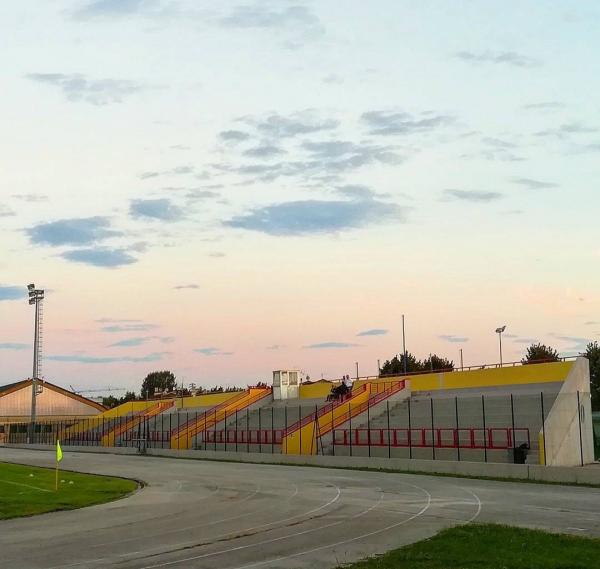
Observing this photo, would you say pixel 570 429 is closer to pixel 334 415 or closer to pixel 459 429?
pixel 459 429

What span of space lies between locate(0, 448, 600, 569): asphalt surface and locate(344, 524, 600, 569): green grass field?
3.24ft

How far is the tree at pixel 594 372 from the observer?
76.4 metres

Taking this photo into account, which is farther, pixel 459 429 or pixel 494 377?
pixel 494 377

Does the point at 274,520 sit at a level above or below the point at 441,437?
below

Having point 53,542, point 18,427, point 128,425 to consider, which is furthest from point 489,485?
point 18,427

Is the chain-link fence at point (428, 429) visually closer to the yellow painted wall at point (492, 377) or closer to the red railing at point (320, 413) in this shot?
the red railing at point (320, 413)

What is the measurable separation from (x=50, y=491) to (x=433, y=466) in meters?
17.3

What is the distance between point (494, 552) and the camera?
13.9 metres

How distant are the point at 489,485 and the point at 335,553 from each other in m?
16.0

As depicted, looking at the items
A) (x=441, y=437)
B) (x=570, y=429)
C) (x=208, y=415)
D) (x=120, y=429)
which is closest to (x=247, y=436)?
(x=208, y=415)

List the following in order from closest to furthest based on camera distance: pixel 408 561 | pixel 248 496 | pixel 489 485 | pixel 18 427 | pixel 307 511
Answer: pixel 408 561 → pixel 307 511 → pixel 248 496 → pixel 489 485 → pixel 18 427

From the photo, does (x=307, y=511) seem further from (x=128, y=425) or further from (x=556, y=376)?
(x=128, y=425)

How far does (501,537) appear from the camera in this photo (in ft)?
50.7

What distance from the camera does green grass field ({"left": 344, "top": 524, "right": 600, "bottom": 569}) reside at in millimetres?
12875
